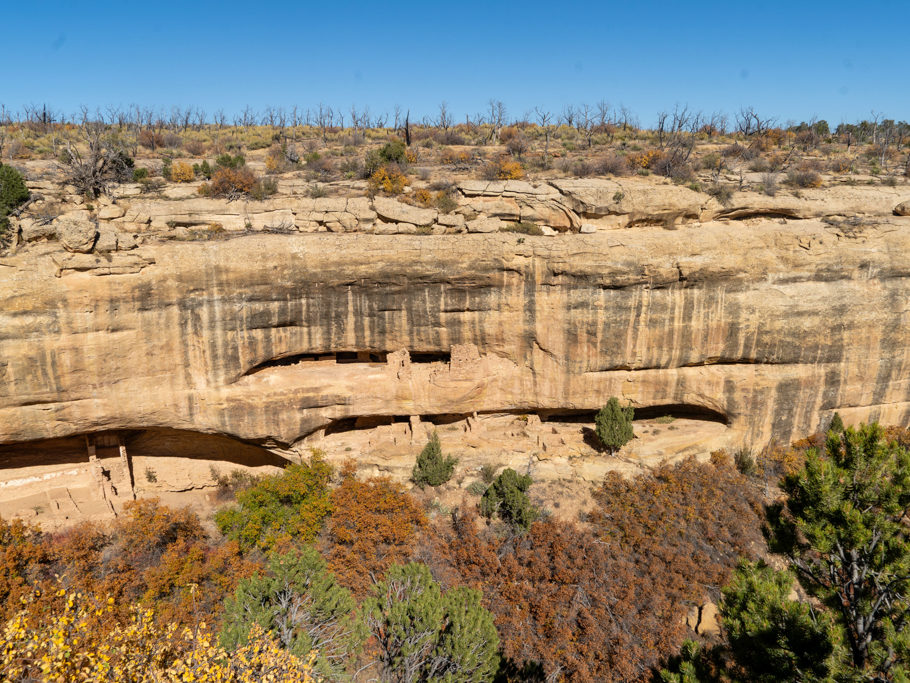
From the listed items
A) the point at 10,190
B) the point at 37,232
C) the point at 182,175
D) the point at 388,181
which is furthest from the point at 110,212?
the point at 388,181

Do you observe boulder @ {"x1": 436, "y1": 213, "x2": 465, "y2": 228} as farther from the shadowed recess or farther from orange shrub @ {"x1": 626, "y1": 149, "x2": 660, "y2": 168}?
orange shrub @ {"x1": 626, "y1": 149, "x2": 660, "y2": 168}

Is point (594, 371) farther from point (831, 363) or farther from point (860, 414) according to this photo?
point (860, 414)

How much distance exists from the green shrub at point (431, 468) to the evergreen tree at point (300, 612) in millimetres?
5196

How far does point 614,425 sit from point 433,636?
9043 mm

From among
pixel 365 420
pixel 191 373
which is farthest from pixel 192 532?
pixel 365 420

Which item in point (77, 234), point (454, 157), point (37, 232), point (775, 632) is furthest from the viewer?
point (454, 157)

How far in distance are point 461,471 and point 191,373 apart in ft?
27.5

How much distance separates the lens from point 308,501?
15.0 meters

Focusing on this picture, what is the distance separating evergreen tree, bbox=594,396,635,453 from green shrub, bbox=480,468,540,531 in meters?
2.80

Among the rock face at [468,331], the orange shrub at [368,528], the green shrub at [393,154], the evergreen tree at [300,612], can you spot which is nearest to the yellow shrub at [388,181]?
the green shrub at [393,154]

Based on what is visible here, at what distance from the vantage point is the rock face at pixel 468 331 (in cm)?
1280

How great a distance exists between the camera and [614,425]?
16328 millimetres

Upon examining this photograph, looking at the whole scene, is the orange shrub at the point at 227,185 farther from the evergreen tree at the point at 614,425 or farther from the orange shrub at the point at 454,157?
the evergreen tree at the point at 614,425

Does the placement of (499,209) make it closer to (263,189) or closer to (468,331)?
(468,331)
